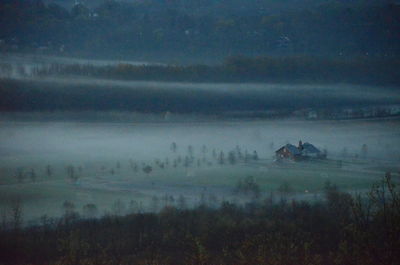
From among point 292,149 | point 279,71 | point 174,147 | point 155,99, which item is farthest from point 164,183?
point 279,71

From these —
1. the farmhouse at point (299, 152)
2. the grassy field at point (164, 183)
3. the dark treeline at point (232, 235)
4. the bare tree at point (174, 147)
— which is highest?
the bare tree at point (174, 147)

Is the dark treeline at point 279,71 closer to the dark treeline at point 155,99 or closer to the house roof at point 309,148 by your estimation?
the dark treeline at point 155,99

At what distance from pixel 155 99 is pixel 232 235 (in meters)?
2.25

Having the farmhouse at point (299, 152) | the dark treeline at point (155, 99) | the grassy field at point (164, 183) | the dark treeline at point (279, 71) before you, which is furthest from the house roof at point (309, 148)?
the dark treeline at point (279, 71)

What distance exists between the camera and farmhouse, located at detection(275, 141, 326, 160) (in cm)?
771

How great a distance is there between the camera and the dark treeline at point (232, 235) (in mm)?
5469

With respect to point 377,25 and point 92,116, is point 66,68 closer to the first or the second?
point 92,116

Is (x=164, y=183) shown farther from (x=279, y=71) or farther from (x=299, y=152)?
(x=279, y=71)

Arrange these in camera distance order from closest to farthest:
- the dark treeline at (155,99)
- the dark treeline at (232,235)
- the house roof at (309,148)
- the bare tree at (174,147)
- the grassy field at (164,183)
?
the dark treeline at (232,235)
the grassy field at (164,183)
the dark treeline at (155,99)
the bare tree at (174,147)
the house roof at (309,148)

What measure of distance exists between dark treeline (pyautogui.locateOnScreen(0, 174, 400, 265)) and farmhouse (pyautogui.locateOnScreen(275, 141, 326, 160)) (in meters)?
0.63

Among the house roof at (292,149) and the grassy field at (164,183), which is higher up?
the house roof at (292,149)

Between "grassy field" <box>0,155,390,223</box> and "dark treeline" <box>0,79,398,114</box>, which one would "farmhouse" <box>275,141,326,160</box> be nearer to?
"grassy field" <box>0,155,390,223</box>

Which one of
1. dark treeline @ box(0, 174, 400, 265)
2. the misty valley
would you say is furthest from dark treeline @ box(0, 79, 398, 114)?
dark treeline @ box(0, 174, 400, 265)

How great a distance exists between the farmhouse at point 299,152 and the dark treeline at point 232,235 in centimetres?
63
